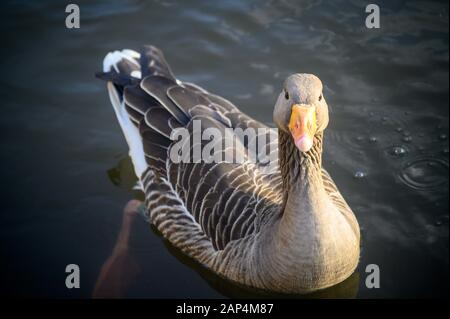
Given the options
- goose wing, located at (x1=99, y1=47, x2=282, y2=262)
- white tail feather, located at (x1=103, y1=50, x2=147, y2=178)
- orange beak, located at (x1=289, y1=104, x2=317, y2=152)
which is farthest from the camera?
white tail feather, located at (x1=103, y1=50, x2=147, y2=178)

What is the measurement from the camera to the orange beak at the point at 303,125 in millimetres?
3488

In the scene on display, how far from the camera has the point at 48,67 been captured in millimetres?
6871

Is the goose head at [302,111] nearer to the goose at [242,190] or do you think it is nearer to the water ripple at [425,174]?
the goose at [242,190]

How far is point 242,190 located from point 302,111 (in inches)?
43.7

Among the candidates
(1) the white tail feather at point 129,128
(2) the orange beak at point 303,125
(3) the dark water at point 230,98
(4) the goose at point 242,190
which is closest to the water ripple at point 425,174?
(3) the dark water at point 230,98

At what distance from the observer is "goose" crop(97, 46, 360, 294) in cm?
385

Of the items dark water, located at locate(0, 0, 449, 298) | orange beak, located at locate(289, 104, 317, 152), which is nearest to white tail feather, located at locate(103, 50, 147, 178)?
dark water, located at locate(0, 0, 449, 298)

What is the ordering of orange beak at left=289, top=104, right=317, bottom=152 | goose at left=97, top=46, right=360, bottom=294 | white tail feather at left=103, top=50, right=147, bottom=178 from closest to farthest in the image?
orange beak at left=289, top=104, right=317, bottom=152 < goose at left=97, top=46, right=360, bottom=294 < white tail feather at left=103, top=50, right=147, bottom=178

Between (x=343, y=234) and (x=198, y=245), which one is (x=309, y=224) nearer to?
(x=343, y=234)

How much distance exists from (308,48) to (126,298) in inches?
148

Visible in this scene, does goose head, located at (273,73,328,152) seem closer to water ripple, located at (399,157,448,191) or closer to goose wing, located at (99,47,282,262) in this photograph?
goose wing, located at (99,47,282,262)

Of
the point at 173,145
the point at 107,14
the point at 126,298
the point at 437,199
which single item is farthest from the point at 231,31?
the point at 126,298

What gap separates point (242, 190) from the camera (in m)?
4.42

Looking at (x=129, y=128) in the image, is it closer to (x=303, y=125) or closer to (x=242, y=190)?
(x=242, y=190)
